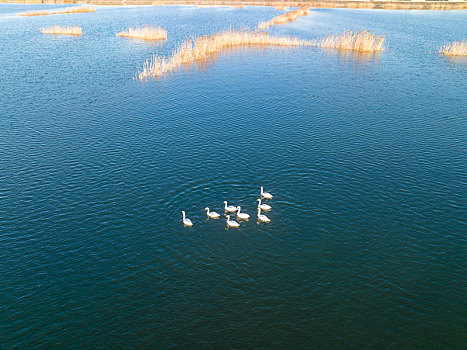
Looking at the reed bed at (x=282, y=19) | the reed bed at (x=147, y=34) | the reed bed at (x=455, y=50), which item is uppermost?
the reed bed at (x=282, y=19)

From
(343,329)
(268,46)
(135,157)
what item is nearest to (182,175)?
(135,157)

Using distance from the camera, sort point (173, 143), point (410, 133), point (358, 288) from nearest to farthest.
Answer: point (358, 288), point (173, 143), point (410, 133)

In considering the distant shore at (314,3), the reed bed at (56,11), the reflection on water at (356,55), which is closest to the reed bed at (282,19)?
the distant shore at (314,3)

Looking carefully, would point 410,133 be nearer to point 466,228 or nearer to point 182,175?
point 466,228

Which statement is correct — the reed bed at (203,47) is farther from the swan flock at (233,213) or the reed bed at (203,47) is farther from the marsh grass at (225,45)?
the swan flock at (233,213)

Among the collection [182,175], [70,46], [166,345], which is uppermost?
[70,46]

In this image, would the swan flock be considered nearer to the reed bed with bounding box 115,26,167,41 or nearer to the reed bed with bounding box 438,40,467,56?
the reed bed with bounding box 115,26,167,41
